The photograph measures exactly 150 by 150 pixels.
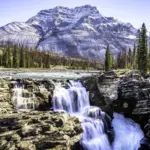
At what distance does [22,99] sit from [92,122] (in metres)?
11.5

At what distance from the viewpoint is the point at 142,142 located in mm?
45594

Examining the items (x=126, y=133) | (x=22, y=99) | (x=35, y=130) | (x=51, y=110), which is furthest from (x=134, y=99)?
(x=35, y=130)

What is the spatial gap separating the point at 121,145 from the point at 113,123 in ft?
19.3

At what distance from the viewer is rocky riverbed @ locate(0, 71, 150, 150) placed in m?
35.1

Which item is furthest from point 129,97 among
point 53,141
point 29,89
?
point 53,141

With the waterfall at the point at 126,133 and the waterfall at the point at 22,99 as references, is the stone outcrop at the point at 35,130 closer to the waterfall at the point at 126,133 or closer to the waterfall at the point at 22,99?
the waterfall at the point at 22,99

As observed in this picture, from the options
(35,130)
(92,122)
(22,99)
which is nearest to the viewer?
(35,130)

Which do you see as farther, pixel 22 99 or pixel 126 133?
pixel 126 133

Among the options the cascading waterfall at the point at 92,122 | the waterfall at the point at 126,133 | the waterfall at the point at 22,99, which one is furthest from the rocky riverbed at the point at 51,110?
the cascading waterfall at the point at 92,122

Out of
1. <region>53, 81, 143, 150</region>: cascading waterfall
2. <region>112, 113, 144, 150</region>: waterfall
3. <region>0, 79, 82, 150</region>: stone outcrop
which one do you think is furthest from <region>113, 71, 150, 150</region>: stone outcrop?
<region>0, 79, 82, 150</region>: stone outcrop

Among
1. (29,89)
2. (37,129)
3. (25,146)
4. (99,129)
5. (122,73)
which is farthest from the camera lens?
(122,73)

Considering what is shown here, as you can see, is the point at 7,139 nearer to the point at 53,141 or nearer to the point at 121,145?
the point at 53,141

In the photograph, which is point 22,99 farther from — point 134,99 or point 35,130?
point 134,99

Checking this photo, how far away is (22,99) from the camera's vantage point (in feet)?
152
